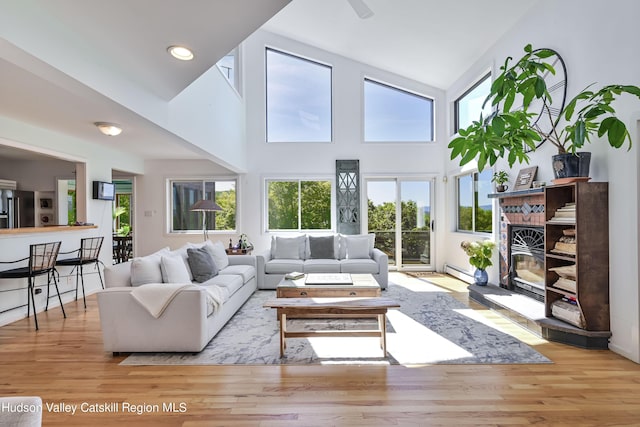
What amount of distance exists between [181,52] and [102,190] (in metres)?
4.14

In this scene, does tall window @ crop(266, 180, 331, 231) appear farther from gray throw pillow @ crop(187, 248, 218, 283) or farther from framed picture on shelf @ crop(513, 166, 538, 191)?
framed picture on shelf @ crop(513, 166, 538, 191)

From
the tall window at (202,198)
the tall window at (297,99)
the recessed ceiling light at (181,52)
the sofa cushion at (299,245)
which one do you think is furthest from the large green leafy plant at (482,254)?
the tall window at (202,198)

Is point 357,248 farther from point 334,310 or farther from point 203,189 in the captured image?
point 203,189

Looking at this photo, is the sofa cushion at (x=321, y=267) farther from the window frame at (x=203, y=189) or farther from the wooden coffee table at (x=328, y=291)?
the window frame at (x=203, y=189)

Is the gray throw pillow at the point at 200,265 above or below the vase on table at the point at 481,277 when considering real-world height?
above

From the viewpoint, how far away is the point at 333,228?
7.23 metres

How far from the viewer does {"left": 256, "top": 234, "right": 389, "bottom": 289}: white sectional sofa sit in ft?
17.6

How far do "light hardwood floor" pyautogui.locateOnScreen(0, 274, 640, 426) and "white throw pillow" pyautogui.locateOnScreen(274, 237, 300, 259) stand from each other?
3128 mm

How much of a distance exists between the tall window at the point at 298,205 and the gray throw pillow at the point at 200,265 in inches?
121

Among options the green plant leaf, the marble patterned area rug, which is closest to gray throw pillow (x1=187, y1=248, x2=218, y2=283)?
the marble patterned area rug

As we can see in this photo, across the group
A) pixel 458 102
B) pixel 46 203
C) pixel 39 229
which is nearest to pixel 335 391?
pixel 39 229

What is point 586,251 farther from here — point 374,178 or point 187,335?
point 374,178

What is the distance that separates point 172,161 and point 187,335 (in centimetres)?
535

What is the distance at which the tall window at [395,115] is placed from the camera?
284 inches
